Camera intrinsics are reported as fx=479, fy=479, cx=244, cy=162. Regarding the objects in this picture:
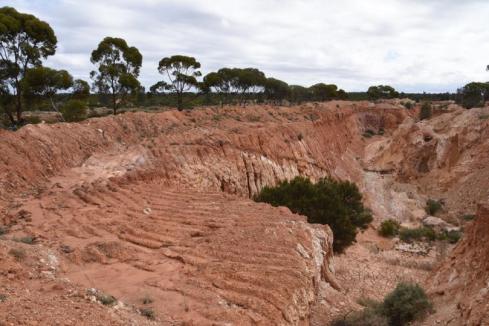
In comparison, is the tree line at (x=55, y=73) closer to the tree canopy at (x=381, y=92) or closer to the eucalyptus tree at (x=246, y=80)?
the eucalyptus tree at (x=246, y=80)

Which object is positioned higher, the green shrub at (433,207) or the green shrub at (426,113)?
the green shrub at (426,113)

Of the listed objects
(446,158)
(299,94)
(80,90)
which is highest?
→ (299,94)

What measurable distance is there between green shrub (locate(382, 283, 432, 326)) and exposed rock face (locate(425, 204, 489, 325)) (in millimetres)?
334

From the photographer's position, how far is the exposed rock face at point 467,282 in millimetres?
8836

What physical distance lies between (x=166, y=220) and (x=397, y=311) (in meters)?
6.48

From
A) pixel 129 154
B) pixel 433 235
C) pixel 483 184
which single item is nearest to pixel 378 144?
pixel 483 184

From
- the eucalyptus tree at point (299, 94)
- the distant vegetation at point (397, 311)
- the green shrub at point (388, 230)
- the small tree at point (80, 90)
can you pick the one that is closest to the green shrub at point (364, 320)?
the distant vegetation at point (397, 311)

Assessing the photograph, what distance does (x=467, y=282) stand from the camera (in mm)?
10648

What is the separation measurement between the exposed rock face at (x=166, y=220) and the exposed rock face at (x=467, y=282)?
9.18 feet

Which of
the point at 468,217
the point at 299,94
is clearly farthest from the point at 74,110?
the point at 299,94

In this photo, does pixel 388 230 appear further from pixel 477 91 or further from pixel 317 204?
pixel 477 91

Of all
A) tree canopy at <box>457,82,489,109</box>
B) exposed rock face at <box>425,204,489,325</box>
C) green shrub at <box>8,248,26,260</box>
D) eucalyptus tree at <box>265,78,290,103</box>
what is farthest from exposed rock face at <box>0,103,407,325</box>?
tree canopy at <box>457,82,489,109</box>

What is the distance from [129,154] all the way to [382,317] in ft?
40.7

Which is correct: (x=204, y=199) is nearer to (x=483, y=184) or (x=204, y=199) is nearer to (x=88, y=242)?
(x=88, y=242)
